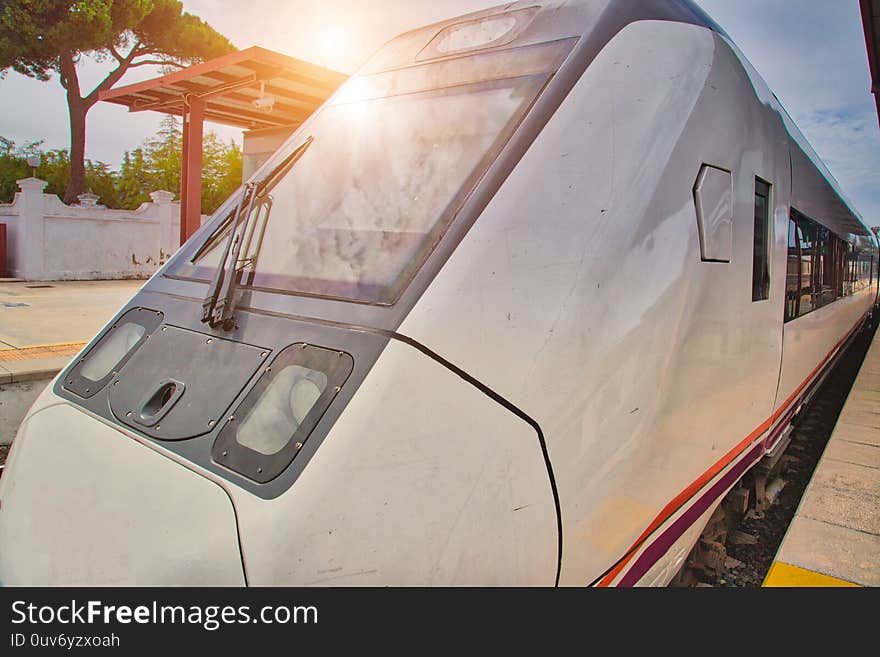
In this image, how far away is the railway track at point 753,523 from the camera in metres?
3.32

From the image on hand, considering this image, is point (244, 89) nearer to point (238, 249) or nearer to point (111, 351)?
point (111, 351)

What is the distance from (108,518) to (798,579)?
3089 mm

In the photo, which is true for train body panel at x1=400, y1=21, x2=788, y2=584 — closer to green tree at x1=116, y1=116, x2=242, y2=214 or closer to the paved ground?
the paved ground

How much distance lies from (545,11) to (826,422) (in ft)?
24.6

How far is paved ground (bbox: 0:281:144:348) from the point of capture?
7.89m

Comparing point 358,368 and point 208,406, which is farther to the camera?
point 208,406

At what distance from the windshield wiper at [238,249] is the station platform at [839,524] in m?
2.76

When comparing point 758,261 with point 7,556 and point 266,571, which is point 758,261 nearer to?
point 266,571

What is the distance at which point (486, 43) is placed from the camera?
2.34 metres

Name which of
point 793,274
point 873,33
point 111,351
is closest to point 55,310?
point 111,351

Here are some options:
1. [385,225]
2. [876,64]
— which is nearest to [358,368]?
[385,225]

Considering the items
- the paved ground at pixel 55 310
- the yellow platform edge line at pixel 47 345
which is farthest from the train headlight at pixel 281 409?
the yellow platform edge line at pixel 47 345

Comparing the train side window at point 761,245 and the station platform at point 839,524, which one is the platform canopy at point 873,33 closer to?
the station platform at point 839,524

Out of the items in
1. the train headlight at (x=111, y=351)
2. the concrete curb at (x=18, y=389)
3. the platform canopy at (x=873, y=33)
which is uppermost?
the platform canopy at (x=873, y=33)
